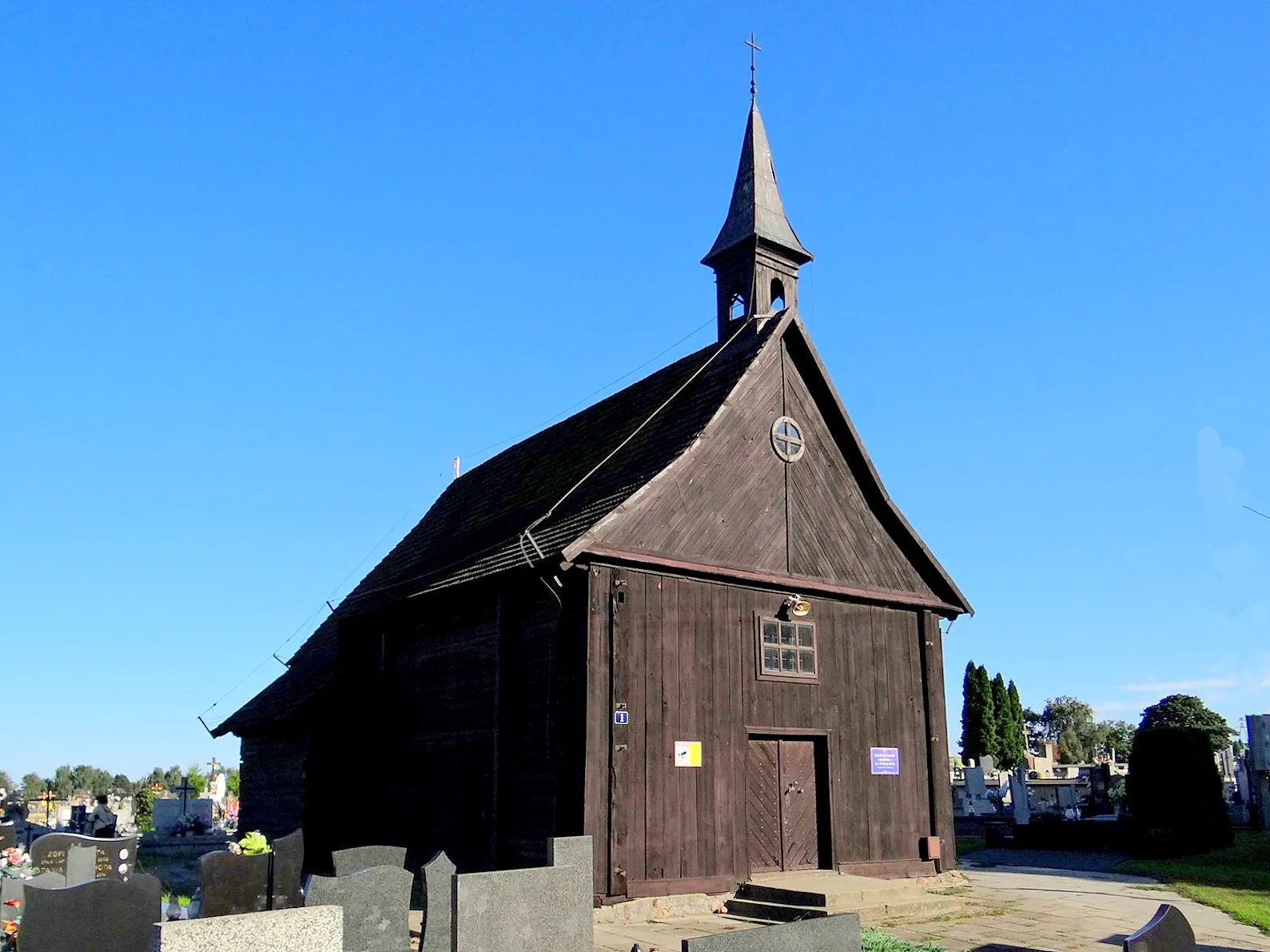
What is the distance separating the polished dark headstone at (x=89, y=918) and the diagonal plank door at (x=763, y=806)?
32.9 feet

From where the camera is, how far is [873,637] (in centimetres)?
1897

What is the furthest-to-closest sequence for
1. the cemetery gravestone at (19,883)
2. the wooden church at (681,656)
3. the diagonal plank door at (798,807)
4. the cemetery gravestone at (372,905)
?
the diagonal plank door at (798,807)
the wooden church at (681,656)
the cemetery gravestone at (19,883)
the cemetery gravestone at (372,905)

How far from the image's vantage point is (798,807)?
1719cm

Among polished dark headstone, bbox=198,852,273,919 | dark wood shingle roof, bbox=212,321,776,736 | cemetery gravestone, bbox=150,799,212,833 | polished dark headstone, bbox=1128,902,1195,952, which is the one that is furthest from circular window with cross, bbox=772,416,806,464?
cemetery gravestone, bbox=150,799,212,833

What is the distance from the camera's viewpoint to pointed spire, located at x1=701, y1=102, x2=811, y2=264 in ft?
68.4

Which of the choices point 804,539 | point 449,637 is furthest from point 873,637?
point 449,637

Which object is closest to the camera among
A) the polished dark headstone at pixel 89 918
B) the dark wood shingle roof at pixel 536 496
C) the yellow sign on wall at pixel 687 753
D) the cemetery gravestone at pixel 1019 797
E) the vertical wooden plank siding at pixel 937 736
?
the polished dark headstone at pixel 89 918

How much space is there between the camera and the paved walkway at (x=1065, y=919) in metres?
12.3

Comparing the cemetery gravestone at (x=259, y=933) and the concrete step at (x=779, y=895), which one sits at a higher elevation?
the cemetery gravestone at (x=259, y=933)

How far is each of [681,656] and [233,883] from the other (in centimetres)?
664

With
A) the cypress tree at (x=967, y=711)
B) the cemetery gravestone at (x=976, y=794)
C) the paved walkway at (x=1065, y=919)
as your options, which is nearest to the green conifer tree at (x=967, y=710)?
the cypress tree at (x=967, y=711)

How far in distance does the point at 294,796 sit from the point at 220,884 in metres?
10.4

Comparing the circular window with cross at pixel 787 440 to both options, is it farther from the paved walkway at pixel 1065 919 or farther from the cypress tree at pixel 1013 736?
the cypress tree at pixel 1013 736

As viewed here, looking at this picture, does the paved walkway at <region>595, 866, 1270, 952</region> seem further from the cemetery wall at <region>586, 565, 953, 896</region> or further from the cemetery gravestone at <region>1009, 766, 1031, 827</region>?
the cemetery gravestone at <region>1009, 766, 1031, 827</region>
